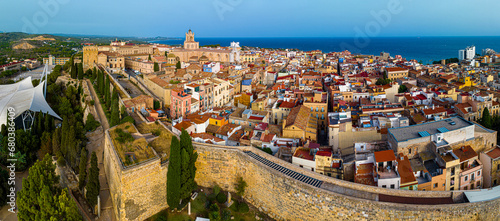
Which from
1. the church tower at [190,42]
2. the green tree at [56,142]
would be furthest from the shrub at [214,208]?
the church tower at [190,42]

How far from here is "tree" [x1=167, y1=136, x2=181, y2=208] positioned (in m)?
9.84

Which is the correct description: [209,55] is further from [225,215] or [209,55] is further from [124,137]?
[225,215]

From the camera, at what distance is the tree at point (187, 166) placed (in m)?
10.1

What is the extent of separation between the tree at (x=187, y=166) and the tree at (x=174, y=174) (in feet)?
0.54

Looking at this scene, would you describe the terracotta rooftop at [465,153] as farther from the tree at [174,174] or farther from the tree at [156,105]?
the tree at [156,105]

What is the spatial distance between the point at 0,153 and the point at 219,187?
10.5 m

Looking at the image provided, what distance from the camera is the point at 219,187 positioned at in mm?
11203

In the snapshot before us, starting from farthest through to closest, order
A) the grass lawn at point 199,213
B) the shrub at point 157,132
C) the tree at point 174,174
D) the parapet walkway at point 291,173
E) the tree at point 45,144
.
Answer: the tree at point 45,144 → the shrub at point 157,132 → the grass lawn at point 199,213 → the tree at point 174,174 → the parapet walkway at point 291,173

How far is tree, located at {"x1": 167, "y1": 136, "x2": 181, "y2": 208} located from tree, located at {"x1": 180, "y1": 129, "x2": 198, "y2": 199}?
0.16 meters

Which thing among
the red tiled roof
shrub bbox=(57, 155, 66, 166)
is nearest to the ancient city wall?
the red tiled roof

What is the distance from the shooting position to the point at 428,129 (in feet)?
38.7

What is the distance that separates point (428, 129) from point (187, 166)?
8378 mm

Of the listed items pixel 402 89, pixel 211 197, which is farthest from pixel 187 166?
pixel 402 89

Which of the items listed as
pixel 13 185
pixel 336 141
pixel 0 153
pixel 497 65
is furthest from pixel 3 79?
pixel 497 65
